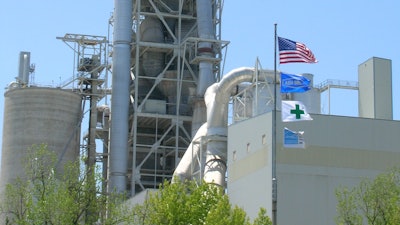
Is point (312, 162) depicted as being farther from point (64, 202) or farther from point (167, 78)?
point (167, 78)

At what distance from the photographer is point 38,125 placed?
90.5m

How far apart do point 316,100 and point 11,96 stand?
1086 inches

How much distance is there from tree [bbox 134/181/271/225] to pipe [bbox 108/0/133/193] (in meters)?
24.9

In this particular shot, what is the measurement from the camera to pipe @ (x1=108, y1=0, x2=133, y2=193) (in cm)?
9000

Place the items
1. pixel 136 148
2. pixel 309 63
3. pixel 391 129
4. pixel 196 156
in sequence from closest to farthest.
A: pixel 309 63
pixel 391 129
pixel 196 156
pixel 136 148

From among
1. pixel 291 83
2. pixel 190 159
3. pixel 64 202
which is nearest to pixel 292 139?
pixel 291 83

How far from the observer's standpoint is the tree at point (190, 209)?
60.5 metres

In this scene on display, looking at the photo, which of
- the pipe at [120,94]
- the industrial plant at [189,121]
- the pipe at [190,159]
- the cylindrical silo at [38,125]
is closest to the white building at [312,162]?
the industrial plant at [189,121]

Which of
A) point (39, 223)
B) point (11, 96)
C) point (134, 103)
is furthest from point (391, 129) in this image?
point (11, 96)

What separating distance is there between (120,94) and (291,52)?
36.4 m

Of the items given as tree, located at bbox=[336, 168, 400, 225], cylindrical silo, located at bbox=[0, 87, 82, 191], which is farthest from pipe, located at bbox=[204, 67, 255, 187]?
tree, located at bbox=[336, 168, 400, 225]

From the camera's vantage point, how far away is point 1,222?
294 feet

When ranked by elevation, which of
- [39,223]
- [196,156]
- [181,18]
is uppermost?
[181,18]

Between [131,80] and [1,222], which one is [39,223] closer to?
[1,222]
